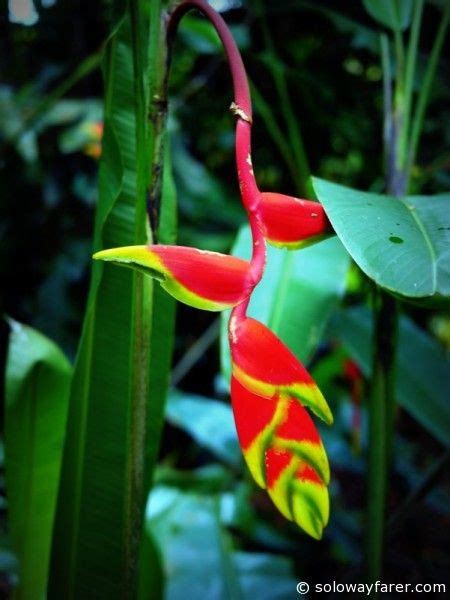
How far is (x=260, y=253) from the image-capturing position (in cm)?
27

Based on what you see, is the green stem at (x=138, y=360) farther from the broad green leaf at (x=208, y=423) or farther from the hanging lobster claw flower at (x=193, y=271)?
the broad green leaf at (x=208, y=423)

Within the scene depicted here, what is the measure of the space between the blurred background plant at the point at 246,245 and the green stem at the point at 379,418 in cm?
8

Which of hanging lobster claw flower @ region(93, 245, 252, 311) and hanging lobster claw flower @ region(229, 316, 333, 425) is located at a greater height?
hanging lobster claw flower @ region(93, 245, 252, 311)

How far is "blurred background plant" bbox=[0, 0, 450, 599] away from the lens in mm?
701

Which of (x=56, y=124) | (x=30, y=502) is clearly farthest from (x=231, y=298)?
(x=56, y=124)

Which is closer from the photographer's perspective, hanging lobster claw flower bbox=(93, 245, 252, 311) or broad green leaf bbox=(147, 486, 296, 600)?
hanging lobster claw flower bbox=(93, 245, 252, 311)

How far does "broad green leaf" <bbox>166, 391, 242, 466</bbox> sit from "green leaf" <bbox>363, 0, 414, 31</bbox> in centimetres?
70

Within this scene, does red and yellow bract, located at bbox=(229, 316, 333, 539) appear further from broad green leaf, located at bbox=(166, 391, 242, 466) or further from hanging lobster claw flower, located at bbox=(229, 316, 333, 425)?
broad green leaf, located at bbox=(166, 391, 242, 466)

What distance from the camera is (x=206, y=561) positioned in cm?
77

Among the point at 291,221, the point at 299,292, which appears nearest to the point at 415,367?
the point at 299,292

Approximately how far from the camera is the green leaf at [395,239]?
0.85 feet

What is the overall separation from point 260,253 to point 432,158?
3.96 feet

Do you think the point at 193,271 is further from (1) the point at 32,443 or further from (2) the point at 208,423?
(2) the point at 208,423

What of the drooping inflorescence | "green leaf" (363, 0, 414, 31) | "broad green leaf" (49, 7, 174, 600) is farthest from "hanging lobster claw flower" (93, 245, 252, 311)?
"green leaf" (363, 0, 414, 31)
